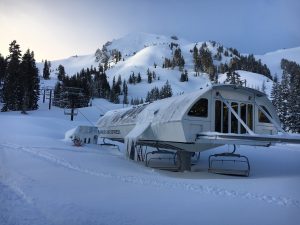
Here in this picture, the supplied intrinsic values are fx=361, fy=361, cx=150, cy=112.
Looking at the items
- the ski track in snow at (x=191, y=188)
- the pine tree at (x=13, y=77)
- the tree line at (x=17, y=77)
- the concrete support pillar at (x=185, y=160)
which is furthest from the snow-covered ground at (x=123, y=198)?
the pine tree at (x=13, y=77)

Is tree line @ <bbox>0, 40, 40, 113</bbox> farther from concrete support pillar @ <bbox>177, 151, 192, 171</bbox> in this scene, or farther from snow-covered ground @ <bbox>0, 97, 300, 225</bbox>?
snow-covered ground @ <bbox>0, 97, 300, 225</bbox>

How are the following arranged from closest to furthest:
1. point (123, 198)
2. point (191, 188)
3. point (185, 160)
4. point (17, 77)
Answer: point (123, 198) < point (191, 188) < point (185, 160) < point (17, 77)

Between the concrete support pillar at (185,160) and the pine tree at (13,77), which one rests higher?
the pine tree at (13,77)

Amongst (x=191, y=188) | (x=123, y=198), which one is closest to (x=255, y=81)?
(x=191, y=188)

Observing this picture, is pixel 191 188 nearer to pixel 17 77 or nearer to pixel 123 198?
pixel 123 198

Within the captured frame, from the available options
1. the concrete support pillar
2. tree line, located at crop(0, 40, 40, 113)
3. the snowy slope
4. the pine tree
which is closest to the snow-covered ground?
the concrete support pillar

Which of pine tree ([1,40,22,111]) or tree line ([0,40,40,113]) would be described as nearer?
tree line ([0,40,40,113])

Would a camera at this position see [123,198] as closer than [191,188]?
Yes

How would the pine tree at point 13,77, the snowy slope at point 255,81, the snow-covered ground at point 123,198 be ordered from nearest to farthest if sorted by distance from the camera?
the snow-covered ground at point 123,198 < the pine tree at point 13,77 < the snowy slope at point 255,81

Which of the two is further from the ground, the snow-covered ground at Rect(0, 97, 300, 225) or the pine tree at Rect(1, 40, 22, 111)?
the pine tree at Rect(1, 40, 22, 111)

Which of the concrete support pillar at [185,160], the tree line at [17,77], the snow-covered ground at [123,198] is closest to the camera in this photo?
the snow-covered ground at [123,198]

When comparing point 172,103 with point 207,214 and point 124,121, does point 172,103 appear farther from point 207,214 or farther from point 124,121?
point 207,214

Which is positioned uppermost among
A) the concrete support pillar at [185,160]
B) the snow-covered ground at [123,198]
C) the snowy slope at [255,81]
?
the snowy slope at [255,81]

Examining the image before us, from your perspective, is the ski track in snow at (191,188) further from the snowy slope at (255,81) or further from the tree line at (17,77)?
the snowy slope at (255,81)
